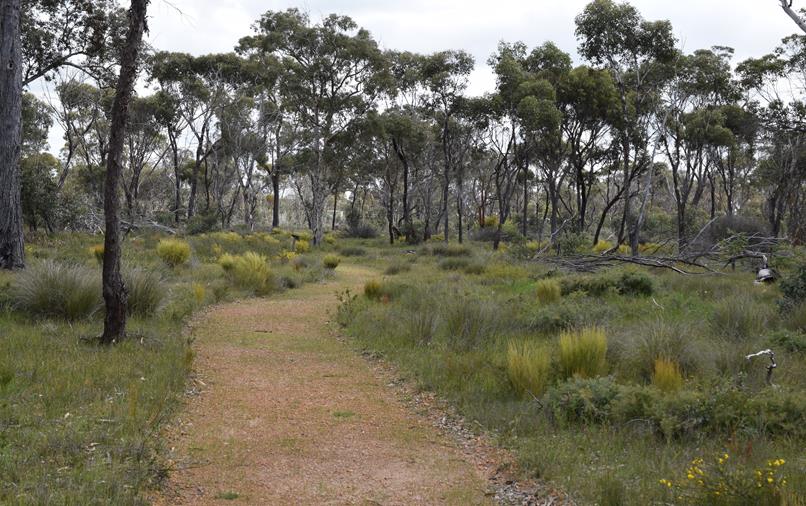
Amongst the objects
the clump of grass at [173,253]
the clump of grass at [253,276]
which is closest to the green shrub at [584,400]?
the clump of grass at [253,276]

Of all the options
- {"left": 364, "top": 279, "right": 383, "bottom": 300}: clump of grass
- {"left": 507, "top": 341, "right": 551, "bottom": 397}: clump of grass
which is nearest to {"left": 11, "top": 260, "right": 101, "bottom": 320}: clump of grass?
{"left": 364, "top": 279, "right": 383, "bottom": 300}: clump of grass

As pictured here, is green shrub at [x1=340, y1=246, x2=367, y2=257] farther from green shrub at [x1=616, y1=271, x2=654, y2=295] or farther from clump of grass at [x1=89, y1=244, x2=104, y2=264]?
green shrub at [x1=616, y1=271, x2=654, y2=295]

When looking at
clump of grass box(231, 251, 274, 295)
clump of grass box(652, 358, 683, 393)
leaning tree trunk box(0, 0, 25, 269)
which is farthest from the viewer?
clump of grass box(231, 251, 274, 295)

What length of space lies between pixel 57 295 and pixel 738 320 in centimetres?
973

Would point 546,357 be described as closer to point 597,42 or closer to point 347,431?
point 347,431

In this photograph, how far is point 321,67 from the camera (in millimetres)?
32312

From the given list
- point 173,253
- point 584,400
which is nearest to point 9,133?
point 173,253

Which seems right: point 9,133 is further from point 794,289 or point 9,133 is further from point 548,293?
point 794,289

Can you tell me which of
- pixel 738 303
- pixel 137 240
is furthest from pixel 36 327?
pixel 137 240

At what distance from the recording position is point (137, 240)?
70.9ft

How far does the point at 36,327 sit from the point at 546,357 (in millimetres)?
6373

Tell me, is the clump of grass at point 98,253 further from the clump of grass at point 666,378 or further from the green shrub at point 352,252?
the green shrub at point 352,252

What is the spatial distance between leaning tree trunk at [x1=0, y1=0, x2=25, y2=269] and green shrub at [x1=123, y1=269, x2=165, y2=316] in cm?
401

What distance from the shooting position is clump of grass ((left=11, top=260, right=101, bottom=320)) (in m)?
8.59
